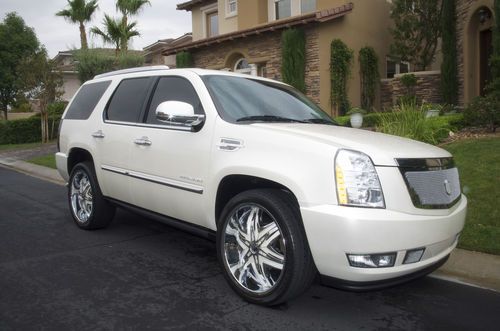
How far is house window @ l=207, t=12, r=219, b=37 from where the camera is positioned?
2359 cm

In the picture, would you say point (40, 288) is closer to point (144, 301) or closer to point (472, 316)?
point (144, 301)

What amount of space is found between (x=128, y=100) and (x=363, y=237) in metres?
3.25

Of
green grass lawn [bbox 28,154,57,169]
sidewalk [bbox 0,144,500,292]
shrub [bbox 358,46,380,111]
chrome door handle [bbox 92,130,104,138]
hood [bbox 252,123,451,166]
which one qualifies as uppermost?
shrub [bbox 358,46,380,111]

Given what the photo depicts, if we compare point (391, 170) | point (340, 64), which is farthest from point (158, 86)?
point (340, 64)

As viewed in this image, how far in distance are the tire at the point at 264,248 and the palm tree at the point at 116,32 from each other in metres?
25.3

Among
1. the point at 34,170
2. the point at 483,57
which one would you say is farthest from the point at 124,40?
the point at 483,57

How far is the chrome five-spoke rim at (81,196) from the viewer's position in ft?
19.6

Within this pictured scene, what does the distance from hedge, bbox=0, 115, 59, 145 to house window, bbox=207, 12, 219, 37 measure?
333 inches

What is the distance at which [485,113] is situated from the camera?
32.5ft

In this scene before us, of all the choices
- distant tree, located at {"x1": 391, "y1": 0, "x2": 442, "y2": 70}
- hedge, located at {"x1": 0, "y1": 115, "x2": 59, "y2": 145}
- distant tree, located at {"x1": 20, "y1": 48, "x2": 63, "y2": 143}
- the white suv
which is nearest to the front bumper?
the white suv

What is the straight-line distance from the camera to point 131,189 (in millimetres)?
5027

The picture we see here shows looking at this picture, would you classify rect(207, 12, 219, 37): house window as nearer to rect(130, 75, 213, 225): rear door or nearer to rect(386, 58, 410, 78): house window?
rect(386, 58, 410, 78): house window

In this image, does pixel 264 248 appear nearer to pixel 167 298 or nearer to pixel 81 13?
pixel 167 298

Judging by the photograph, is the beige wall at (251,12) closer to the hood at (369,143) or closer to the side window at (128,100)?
the side window at (128,100)
